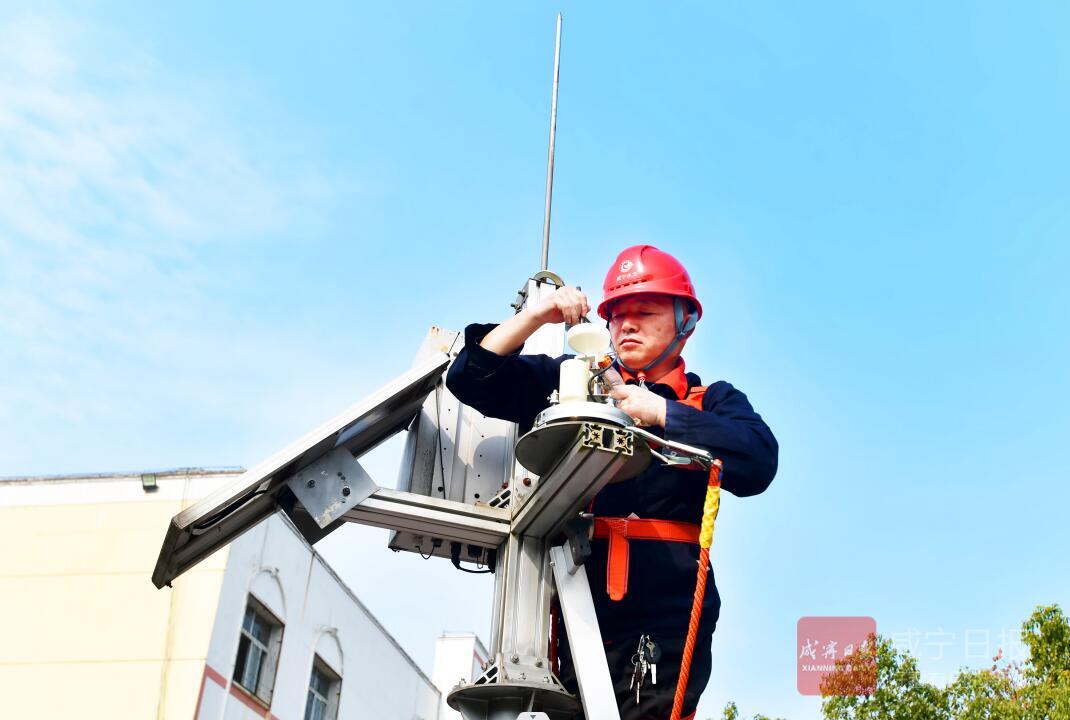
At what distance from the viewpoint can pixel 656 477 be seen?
4.11 meters

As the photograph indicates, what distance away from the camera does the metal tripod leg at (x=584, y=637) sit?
362 cm

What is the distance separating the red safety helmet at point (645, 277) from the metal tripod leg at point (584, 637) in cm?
107

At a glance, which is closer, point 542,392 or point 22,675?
point 542,392

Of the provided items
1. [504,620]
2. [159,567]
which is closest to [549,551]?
[504,620]

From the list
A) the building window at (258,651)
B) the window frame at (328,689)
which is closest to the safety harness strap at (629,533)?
the building window at (258,651)

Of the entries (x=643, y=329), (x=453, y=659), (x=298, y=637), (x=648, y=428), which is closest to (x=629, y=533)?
(x=648, y=428)

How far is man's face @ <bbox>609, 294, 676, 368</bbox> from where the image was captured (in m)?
4.36

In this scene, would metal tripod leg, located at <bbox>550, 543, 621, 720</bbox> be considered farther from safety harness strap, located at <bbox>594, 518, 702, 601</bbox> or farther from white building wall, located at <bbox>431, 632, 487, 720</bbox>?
white building wall, located at <bbox>431, 632, 487, 720</bbox>

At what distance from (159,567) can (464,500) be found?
119cm

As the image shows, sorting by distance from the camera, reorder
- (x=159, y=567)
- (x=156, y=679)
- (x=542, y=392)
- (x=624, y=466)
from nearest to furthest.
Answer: (x=624, y=466) → (x=159, y=567) → (x=542, y=392) → (x=156, y=679)

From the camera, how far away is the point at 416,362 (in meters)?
4.79

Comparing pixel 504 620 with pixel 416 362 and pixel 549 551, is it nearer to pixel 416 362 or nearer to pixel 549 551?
pixel 549 551

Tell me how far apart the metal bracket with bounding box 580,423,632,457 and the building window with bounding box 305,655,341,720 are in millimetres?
13432

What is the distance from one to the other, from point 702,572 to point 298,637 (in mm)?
12968
